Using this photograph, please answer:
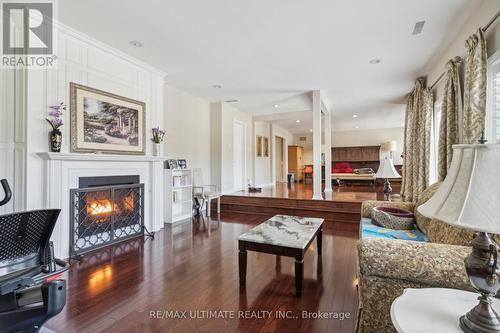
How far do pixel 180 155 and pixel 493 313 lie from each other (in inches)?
202

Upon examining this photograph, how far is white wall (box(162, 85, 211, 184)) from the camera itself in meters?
5.08

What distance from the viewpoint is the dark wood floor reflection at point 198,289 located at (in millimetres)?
1786

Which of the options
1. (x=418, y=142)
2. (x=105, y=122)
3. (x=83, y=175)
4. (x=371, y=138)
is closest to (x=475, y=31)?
(x=418, y=142)

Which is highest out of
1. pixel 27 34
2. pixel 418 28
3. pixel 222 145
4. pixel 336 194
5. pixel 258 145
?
pixel 418 28

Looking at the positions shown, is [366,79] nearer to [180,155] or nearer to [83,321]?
[180,155]

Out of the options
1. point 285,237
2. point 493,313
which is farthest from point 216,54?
point 493,313

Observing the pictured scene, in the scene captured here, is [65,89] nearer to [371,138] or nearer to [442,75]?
[442,75]

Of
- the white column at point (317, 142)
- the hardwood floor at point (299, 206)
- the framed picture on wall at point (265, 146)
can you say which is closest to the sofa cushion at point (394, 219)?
the hardwood floor at point (299, 206)

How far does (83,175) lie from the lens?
10.4ft

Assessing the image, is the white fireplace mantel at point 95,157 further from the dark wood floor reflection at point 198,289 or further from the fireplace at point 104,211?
the dark wood floor reflection at point 198,289

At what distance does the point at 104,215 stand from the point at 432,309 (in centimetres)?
371

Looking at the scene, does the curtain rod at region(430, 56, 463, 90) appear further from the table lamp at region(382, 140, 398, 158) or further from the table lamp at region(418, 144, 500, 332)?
the table lamp at region(382, 140, 398, 158)

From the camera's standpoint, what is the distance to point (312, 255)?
3.11 m

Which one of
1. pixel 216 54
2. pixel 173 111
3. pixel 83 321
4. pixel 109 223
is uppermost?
pixel 216 54
